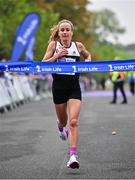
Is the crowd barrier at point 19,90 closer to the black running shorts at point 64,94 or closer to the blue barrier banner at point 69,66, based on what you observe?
the blue barrier banner at point 69,66

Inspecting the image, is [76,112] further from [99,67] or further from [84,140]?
[84,140]

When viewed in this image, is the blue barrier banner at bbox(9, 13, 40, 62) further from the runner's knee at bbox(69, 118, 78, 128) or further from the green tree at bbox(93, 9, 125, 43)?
the green tree at bbox(93, 9, 125, 43)

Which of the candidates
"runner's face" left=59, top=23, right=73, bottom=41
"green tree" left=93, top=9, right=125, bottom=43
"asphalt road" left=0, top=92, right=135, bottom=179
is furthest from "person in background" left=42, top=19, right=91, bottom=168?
"green tree" left=93, top=9, right=125, bottom=43

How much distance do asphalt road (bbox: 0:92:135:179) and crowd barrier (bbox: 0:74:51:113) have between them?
18.6 ft

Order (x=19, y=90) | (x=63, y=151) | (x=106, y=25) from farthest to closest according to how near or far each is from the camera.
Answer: (x=106, y=25) → (x=19, y=90) → (x=63, y=151)

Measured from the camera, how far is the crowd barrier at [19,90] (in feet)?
72.7

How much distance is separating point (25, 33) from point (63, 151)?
64.1 feet

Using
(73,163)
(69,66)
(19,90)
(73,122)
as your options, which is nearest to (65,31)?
(69,66)

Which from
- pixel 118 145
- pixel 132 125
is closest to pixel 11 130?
pixel 132 125

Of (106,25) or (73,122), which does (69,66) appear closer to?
(73,122)

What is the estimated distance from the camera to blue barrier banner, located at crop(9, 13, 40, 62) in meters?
28.9

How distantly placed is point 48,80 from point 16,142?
89.5ft

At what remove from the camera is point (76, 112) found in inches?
342

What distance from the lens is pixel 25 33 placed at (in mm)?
29562
